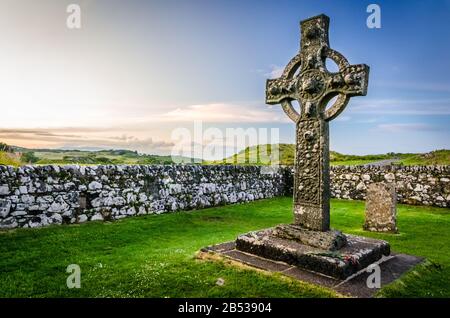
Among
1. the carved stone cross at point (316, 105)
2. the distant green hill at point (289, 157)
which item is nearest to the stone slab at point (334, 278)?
the carved stone cross at point (316, 105)

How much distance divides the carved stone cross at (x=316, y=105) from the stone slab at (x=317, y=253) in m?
0.55

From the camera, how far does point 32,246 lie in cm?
622

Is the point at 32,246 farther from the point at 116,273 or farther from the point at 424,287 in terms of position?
the point at 424,287

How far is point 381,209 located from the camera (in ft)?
28.8

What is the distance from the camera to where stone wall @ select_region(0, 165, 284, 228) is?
723 cm

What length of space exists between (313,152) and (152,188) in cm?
571

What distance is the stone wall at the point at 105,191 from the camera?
7.23 metres

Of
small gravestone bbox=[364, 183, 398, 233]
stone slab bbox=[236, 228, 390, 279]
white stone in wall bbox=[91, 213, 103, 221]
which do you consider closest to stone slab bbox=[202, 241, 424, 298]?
stone slab bbox=[236, 228, 390, 279]

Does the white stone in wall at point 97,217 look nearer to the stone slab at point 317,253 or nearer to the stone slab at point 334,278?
the stone slab at point 334,278

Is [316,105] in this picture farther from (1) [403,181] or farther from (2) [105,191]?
(1) [403,181]

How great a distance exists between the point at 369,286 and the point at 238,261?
1.82 metres

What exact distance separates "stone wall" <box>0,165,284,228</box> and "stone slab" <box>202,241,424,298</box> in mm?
4141

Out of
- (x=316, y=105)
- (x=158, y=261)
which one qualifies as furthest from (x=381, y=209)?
(x=158, y=261)
